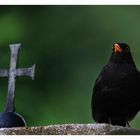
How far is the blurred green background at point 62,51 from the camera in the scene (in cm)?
337

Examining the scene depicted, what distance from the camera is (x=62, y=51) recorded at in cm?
344

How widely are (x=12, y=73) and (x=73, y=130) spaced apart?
0.52 metres

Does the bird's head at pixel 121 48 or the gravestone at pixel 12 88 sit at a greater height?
the bird's head at pixel 121 48

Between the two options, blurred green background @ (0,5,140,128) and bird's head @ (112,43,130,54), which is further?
blurred green background @ (0,5,140,128)

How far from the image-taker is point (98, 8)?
11.2 ft

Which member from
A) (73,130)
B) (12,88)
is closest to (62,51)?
(12,88)

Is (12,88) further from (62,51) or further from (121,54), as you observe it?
(121,54)

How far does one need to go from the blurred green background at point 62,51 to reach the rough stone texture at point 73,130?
0.40 feet

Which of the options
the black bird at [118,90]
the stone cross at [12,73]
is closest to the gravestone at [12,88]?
the stone cross at [12,73]

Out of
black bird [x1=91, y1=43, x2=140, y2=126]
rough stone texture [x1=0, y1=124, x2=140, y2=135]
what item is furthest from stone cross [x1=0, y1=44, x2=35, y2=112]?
black bird [x1=91, y1=43, x2=140, y2=126]

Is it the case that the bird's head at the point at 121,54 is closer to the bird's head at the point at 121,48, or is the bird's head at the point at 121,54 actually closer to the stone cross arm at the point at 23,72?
the bird's head at the point at 121,48

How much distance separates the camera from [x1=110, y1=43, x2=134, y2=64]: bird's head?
128 inches

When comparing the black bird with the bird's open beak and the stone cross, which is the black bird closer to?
the bird's open beak
